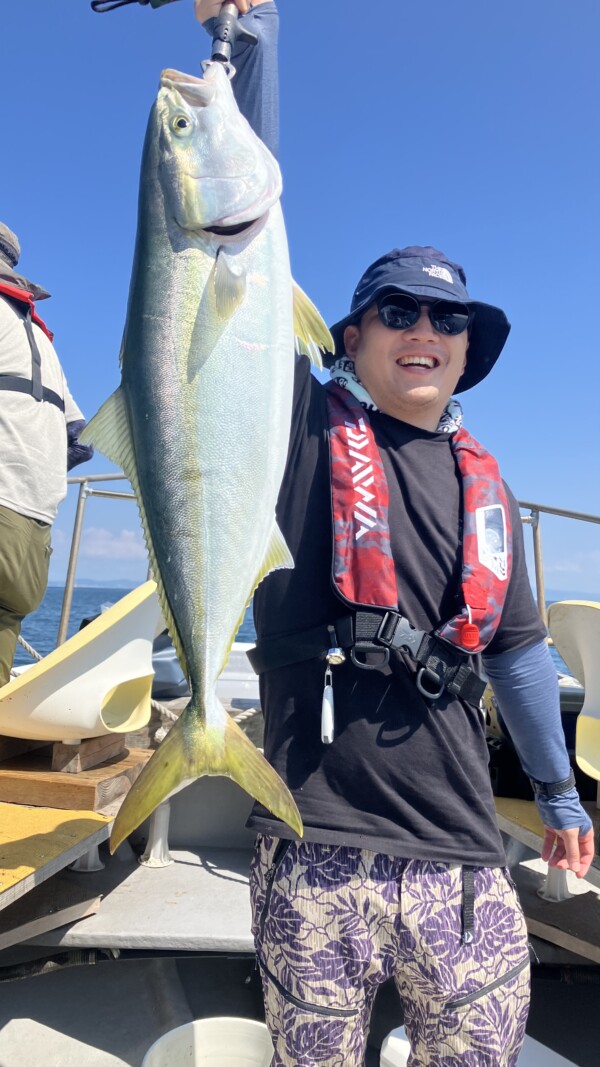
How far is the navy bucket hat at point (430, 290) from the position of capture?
200 cm

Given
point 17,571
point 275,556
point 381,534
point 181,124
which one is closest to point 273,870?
point 275,556

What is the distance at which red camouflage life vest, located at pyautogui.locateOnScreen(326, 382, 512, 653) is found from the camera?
72.1 inches

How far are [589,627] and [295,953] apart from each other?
1.87 m

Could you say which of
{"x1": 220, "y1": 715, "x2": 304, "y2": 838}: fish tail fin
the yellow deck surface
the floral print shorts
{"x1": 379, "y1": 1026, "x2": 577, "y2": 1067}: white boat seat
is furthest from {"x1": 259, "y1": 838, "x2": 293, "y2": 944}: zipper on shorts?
{"x1": 379, "y1": 1026, "x2": 577, "y2": 1067}: white boat seat

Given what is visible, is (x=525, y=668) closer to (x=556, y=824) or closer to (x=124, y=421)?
(x=556, y=824)

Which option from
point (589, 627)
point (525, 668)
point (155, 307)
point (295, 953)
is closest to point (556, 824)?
point (525, 668)

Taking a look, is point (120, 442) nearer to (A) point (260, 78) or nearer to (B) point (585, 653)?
(A) point (260, 78)

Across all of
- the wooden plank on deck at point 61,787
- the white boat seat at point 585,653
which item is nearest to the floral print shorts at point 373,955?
the white boat seat at point 585,653

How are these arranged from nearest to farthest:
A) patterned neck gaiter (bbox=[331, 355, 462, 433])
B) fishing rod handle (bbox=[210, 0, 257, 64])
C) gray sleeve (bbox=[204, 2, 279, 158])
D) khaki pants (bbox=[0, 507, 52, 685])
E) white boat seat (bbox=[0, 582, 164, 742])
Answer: fishing rod handle (bbox=[210, 0, 257, 64]) → gray sleeve (bbox=[204, 2, 279, 158]) → patterned neck gaiter (bbox=[331, 355, 462, 433]) → white boat seat (bbox=[0, 582, 164, 742]) → khaki pants (bbox=[0, 507, 52, 685])

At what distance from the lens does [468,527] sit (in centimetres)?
198

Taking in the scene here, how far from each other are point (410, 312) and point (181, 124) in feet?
2.45

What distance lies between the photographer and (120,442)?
1719 millimetres

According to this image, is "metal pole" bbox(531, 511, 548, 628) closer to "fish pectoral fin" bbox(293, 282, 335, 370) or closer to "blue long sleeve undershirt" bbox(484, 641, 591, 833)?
"blue long sleeve undershirt" bbox(484, 641, 591, 833)

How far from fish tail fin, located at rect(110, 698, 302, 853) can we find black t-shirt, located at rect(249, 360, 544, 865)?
176 millimetres
